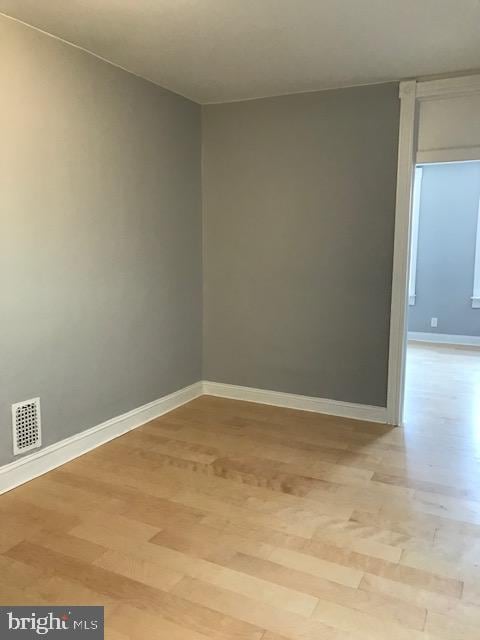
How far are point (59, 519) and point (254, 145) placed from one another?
2.90 m

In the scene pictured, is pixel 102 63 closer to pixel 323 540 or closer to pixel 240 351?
pixel 240 351

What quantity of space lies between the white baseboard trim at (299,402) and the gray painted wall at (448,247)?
137 inches

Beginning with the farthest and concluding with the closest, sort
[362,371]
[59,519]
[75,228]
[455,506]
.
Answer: [362,371]
[75,228]
[455,506]
[59,519]

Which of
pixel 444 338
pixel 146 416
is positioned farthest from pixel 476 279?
pixel 146 416

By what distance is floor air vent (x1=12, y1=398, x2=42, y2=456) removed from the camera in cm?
275

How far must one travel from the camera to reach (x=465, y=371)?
5.30m

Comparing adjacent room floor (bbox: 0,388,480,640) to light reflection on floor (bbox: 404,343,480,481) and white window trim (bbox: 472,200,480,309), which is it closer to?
light reflection on floor (bbox: 404,343,480,481)

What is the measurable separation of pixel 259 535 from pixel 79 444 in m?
1.35

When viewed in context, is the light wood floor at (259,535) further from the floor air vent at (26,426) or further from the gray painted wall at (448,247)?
the gray painted wall at (448,247)

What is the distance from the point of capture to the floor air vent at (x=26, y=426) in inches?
108

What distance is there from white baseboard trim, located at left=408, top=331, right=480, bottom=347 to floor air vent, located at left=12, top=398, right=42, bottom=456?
5294mm

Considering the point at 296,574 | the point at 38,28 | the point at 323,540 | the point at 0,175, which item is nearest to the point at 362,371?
the point at 323,540

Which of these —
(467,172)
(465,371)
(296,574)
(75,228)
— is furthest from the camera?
(467,172)
